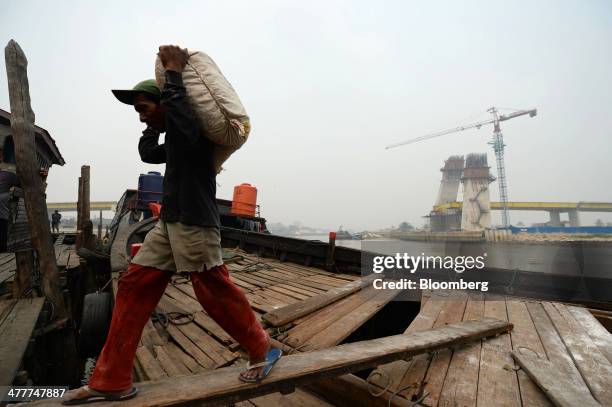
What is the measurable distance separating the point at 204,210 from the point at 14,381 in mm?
2632

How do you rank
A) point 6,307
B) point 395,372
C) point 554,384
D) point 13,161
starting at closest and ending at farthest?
point 554,384, point 395,372, point 6,307, point 13,161

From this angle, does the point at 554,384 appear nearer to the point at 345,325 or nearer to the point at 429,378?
the point at 429,378

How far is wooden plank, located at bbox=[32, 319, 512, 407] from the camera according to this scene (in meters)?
1.38

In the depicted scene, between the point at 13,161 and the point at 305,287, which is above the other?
the point at 13,161

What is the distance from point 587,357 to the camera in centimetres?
239

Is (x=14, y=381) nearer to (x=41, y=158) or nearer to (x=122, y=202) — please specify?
(x=122, y=202)

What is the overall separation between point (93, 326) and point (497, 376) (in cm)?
476

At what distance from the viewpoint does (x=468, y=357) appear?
7.87 ft

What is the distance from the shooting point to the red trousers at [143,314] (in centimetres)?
145

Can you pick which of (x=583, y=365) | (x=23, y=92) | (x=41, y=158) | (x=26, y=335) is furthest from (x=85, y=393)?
(x=41, y=158)

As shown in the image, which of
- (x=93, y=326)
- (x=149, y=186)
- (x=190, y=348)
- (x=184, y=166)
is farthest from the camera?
(x=149, y=186)

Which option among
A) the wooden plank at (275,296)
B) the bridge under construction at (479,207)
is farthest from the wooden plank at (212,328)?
the bridge under construction at (479,207)

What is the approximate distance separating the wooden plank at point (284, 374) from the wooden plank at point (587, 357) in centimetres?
90

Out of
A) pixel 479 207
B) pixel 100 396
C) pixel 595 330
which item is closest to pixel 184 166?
pixel 100 396
